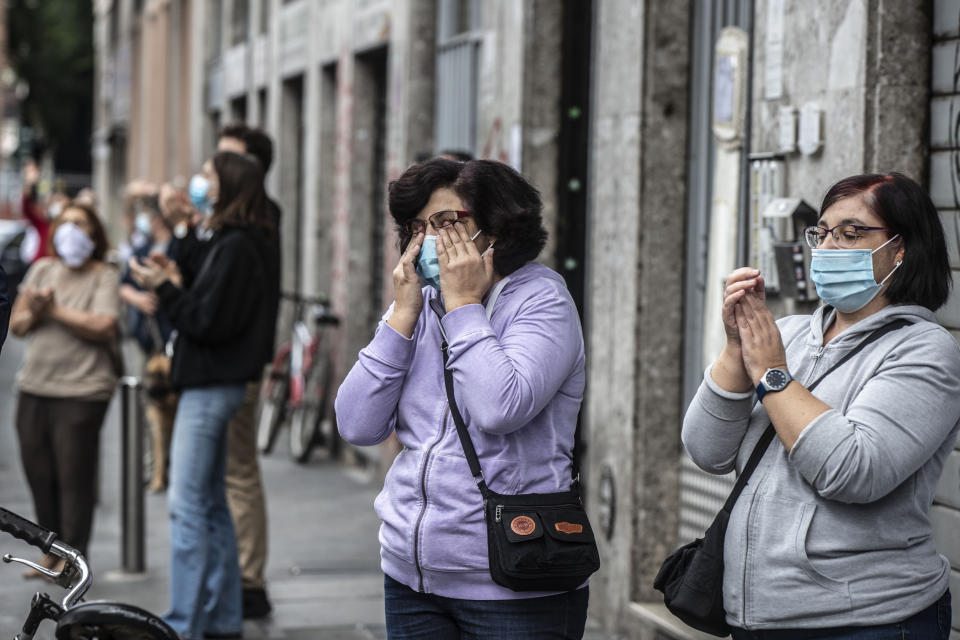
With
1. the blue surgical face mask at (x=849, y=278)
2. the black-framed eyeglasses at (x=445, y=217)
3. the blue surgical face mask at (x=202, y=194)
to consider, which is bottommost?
the blue surgical face mask at (x=849, y=278)

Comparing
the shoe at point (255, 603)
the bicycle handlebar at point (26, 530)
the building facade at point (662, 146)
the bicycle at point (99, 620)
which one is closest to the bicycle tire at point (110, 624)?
the bicycle at point (99, 620)

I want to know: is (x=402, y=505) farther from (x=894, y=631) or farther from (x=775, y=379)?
(x=894, y=631)

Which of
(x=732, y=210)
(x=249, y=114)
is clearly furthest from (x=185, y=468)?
(x=249, y=114)

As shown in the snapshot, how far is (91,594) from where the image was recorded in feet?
25.2

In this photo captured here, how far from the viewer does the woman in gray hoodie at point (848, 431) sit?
321 cm

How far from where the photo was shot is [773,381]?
10.8 feet

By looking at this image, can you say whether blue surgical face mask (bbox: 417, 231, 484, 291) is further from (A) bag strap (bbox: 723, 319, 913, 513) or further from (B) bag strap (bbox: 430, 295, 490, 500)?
(A) bag strap (bbox: 723, 319, 913, 513)

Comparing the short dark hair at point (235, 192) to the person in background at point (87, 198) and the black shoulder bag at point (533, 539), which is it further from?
the black shoulder bag at point (533, 539)

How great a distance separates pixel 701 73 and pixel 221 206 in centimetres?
220

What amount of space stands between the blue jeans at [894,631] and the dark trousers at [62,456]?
17.4ft

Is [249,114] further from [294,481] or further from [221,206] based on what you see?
[221,206]

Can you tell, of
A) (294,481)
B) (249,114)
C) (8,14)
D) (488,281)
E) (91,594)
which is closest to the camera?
(488,281)

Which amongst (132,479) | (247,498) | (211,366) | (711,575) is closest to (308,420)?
(132,479)

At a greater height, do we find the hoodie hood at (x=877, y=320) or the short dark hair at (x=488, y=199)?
the short dark hair at (x=488, y=199)
